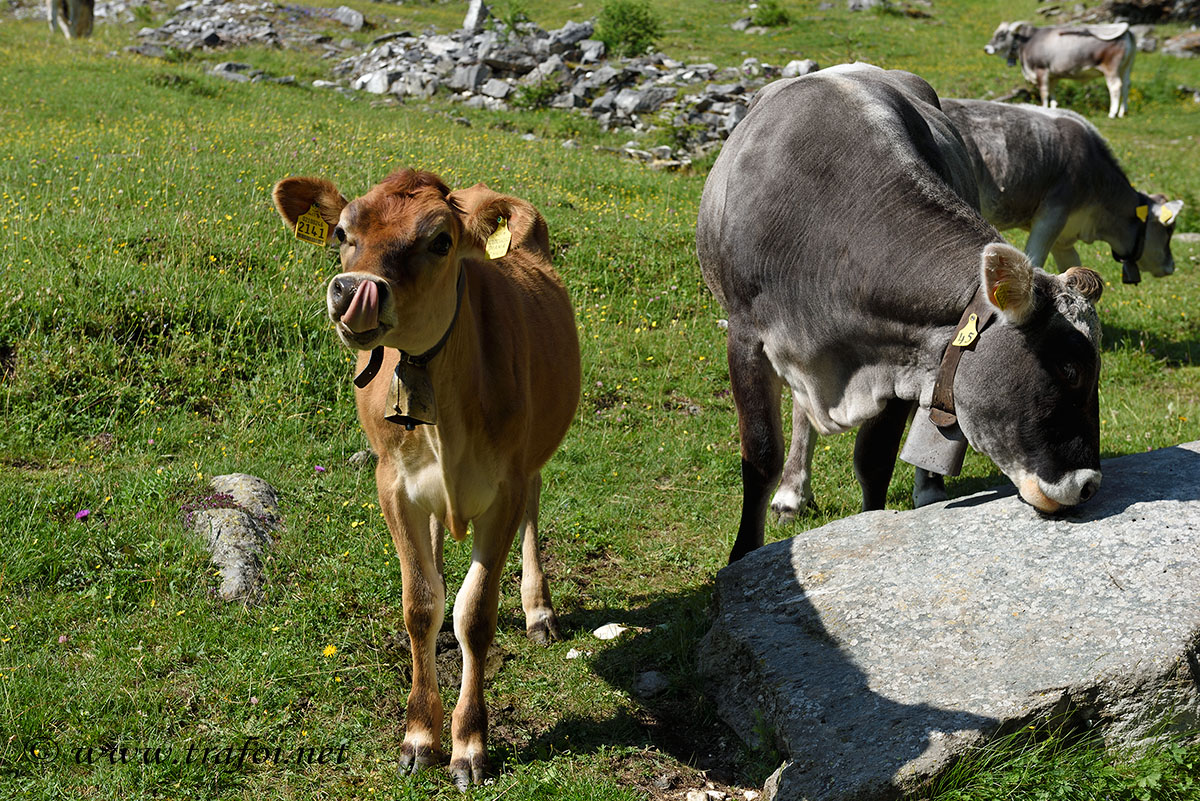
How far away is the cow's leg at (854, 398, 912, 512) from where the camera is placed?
5828mm

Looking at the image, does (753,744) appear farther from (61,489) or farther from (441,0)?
(441,0)

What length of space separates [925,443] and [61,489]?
4.72 meters

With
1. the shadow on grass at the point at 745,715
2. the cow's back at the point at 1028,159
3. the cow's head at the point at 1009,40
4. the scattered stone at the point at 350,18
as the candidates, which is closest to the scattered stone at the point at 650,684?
the shadow on grass at the point at 745,715

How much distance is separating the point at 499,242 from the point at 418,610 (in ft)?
5.16

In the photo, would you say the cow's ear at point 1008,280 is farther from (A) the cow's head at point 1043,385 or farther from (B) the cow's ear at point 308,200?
(B) the cow's ear at point 308,200

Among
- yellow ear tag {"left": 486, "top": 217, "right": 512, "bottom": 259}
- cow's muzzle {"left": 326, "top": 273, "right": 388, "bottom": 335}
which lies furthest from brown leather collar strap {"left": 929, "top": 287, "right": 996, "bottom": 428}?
cow's muzzle {"left": 326, "top": 273, "right": 388, "bottom": 335}

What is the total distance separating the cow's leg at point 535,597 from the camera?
544cm

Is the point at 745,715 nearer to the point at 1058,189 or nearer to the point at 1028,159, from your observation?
the point at 1028,159

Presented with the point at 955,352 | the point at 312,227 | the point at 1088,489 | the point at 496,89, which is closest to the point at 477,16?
the point at 496,89

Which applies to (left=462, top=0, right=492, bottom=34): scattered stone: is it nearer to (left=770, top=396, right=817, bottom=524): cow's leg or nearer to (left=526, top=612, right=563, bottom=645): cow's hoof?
(left=770, top=396, right=817, bottom=524): cow's leg

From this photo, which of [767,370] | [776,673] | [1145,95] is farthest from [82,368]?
[1145,95]

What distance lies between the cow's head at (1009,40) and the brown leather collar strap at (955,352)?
25.4 metres

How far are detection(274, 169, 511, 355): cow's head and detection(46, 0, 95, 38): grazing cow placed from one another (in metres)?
28.4

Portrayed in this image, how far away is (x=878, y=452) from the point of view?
6.00 metres
